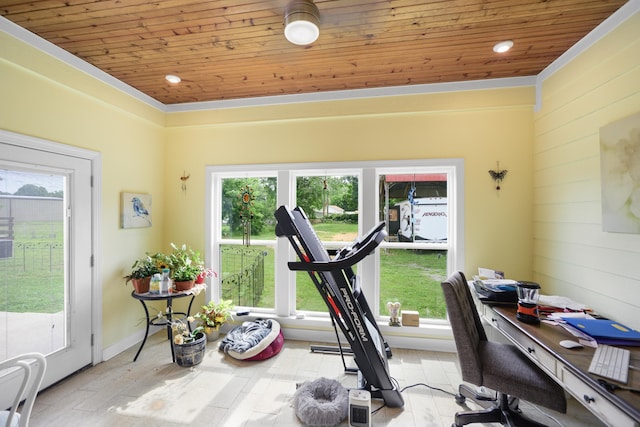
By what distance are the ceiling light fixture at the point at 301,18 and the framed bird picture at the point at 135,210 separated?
2.41m

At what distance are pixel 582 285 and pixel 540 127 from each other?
1.51 metres

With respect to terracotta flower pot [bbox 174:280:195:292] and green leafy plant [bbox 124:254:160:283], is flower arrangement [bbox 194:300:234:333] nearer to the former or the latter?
terracotta flower pot [bbox 174:280:195:292]

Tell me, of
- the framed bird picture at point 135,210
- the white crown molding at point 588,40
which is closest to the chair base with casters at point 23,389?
the framed bird picture at point 135,210

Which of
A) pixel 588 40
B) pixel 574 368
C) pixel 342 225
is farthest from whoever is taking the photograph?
pixel 342 225

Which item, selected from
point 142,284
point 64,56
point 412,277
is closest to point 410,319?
point 412,277

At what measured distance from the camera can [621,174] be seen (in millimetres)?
1759

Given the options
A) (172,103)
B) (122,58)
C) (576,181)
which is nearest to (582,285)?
(576,181)

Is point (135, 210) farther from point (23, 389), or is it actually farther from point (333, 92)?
point (333, 92)

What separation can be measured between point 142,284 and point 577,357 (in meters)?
3.32

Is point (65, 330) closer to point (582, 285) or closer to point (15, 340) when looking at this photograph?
point (15, 340)

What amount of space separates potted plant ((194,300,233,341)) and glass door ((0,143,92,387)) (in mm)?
1002

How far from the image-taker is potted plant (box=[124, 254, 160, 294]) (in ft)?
8.85

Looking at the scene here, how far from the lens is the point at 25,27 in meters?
2.01

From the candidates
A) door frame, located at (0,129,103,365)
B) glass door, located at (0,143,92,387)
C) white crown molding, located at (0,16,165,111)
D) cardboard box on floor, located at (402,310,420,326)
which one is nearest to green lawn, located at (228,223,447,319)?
cardboard box on floor, located at (402,310,420,326)
